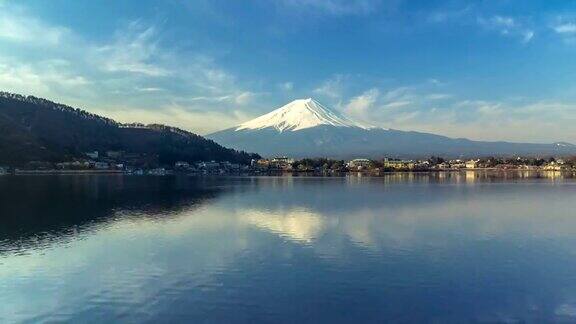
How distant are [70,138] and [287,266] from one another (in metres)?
57.7

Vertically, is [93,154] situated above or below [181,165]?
above

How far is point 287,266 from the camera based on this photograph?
335 inches

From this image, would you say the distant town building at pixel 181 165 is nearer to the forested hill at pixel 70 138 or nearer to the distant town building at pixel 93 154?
the forested hill at pixel 70 138

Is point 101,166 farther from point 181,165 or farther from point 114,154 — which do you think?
point 181,165

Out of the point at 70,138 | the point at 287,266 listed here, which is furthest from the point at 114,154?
the point at 287,266

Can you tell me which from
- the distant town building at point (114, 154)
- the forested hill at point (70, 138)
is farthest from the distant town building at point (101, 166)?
the distant town building at point (114, 154)

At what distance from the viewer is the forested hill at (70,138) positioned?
167 ft

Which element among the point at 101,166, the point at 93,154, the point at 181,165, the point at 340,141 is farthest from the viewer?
the point at 340,141

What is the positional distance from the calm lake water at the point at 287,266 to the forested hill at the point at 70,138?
129 ft

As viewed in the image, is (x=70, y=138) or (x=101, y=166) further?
(x=70, y=138)

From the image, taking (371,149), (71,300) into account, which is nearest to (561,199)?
(71,300)

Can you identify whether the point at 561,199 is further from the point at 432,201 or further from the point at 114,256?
the point at 114,256

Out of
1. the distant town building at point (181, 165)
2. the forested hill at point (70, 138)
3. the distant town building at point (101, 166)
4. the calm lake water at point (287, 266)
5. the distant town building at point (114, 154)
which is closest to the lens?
the calm lake water at point (287, 266)

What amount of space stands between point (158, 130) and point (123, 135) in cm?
754
